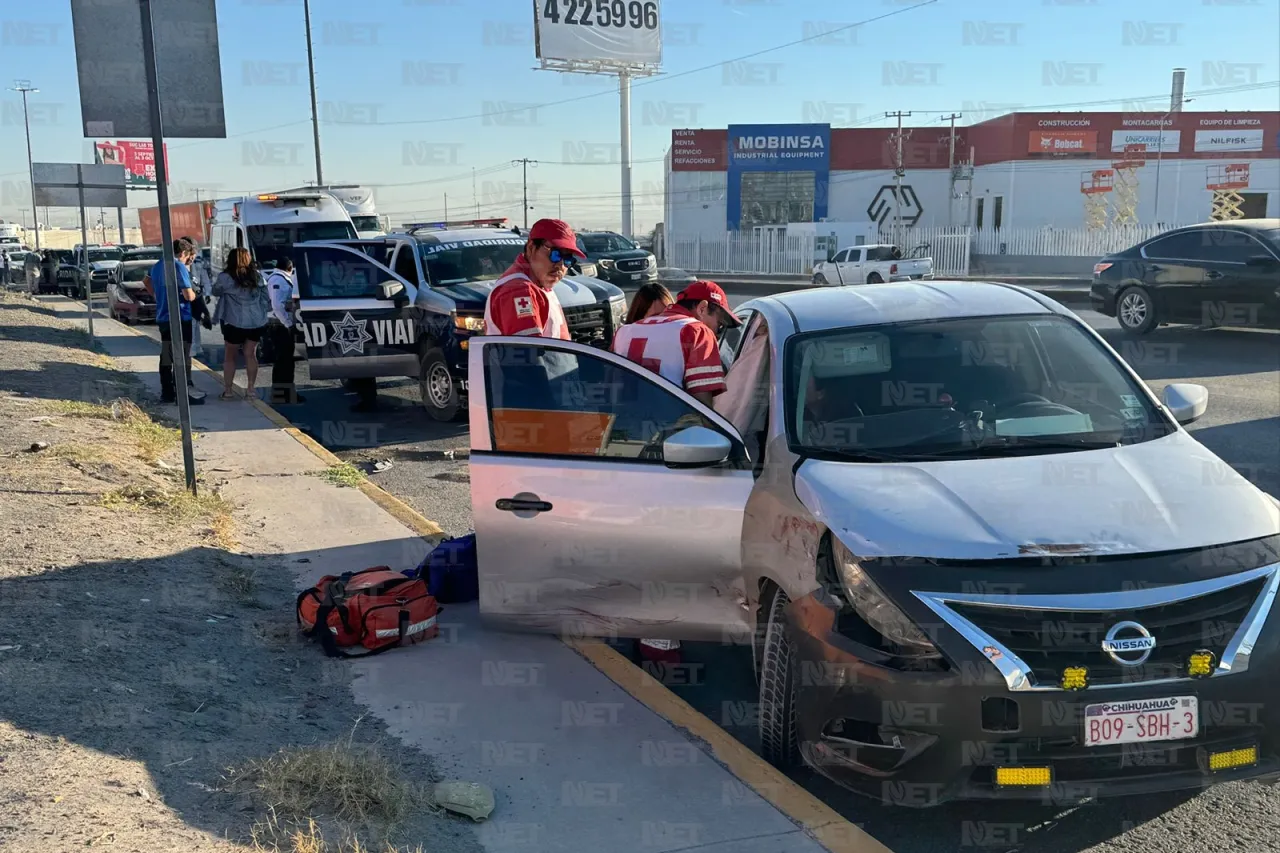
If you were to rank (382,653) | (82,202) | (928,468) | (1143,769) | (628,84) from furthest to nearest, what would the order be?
(628,84) → (82,202) → (382,653) → (928,468) → (1143,769)

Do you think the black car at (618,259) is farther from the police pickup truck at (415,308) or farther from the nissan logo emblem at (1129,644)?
the nissan logo emblem at (1129,644)

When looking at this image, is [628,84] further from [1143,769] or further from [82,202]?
[1143,769]

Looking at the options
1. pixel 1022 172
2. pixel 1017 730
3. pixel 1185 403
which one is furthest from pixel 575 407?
pixel 1022 172

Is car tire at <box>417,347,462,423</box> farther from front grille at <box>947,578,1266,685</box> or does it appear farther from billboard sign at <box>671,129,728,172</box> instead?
billboard sign at <box>671,129,728,172</box>

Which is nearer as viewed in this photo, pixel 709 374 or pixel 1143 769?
pixel 1143 769

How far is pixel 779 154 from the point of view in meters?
50.2

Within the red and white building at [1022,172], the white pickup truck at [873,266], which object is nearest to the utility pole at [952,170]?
the red and white building at [1022,172]

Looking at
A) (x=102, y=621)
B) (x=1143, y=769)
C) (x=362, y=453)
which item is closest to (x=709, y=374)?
(x=1143, y=769)

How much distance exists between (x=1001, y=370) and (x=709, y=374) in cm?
131

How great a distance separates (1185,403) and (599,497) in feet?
8.12

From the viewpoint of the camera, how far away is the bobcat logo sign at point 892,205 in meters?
49.9

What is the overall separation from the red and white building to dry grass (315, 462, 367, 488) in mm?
38722

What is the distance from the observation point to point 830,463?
401 cm

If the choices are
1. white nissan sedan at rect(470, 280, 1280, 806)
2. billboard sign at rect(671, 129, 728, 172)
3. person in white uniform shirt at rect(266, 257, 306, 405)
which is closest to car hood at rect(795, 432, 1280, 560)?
white nissan sedan at rect(470, 280, 1280, 806)
